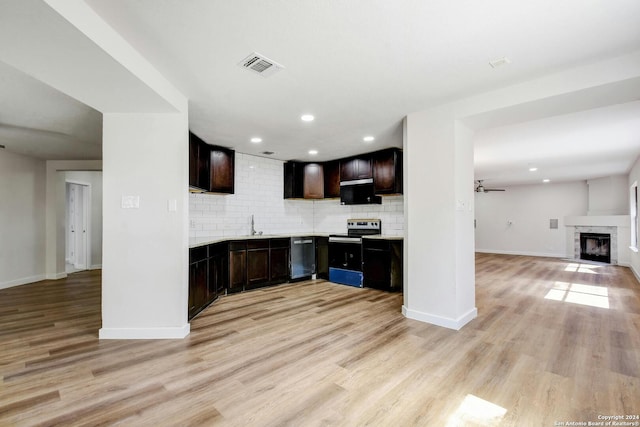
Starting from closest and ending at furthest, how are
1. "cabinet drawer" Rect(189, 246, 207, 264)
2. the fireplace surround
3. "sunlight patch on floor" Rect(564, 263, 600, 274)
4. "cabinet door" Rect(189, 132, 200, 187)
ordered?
1. "cabinet drawer" Rect(189, 246, 207, 264)
2. "cabinet door" Rect(189, 132, 200, 187)
3. "sunlight patch on floor" Rect(564, 263, 600, 274)
4. the fireplace surround

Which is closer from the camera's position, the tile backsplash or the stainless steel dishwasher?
the tile backsplash

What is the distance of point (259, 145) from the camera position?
15.8 feet

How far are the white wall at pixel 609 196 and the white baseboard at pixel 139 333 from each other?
1094cm

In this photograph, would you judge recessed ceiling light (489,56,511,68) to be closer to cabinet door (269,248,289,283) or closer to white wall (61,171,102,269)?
cabinet door (269,248,289,283)

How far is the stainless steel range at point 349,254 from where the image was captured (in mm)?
5145

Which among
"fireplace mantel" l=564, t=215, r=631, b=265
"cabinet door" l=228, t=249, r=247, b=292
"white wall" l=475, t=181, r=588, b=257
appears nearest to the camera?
"cabinet door" l=228, t=249, r=247, b=292

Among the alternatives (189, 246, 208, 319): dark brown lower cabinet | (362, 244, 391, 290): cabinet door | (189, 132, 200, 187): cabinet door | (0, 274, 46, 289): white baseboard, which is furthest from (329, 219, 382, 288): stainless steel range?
(0, 274, 46, 289): white baseboard

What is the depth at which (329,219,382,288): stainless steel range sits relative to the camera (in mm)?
5145

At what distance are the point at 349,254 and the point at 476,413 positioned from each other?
3.52 m

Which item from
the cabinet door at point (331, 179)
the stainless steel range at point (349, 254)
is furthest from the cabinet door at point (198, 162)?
the stainless steel range at point (349, 254)

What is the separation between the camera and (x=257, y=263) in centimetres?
493

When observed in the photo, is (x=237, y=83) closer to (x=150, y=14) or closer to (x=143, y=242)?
(x=150, y=14)

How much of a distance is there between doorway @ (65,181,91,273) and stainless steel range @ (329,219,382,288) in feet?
19.5

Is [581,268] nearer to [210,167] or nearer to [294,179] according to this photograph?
[294,179]
